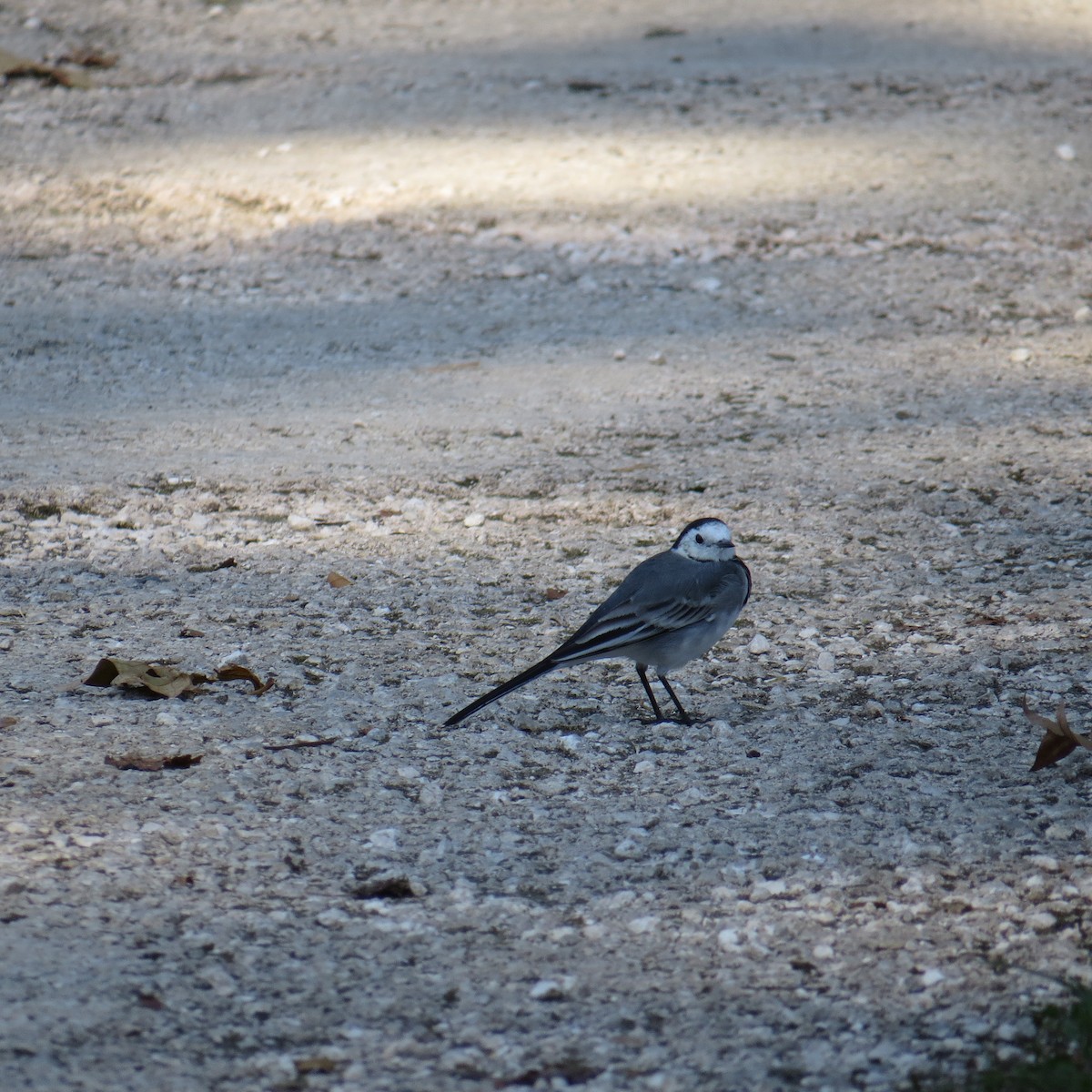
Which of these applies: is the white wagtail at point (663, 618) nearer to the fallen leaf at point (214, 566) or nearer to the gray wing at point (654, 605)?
the gray wing at point (654, 605)

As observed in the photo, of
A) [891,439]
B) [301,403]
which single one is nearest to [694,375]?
[891,439]

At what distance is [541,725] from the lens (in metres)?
3.80

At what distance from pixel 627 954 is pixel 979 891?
2.60ft

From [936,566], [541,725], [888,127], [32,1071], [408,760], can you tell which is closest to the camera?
[32,1071]

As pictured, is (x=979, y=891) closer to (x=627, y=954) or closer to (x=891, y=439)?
(x=627, y=954)

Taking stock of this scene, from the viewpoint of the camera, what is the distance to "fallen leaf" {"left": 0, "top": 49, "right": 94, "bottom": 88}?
9148 mm

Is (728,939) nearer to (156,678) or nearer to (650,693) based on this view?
(650,693)

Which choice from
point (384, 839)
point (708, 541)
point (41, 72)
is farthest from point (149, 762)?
point (41, 72)

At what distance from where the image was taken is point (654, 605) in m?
3.73

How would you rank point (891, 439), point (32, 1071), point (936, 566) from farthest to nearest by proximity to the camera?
point (891, 439) < point (936, 566) < point (32, 1071)

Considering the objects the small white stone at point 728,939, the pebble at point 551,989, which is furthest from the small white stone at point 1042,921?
the pebble at point 551,989

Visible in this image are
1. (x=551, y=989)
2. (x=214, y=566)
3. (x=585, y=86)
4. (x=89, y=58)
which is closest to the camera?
(x=551, y=989)

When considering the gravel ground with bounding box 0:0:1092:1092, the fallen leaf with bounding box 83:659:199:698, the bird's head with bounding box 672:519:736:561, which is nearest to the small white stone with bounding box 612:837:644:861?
the gravel ground with bounding box 0:0:1092:1092

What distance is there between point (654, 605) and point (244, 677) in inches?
45.8
